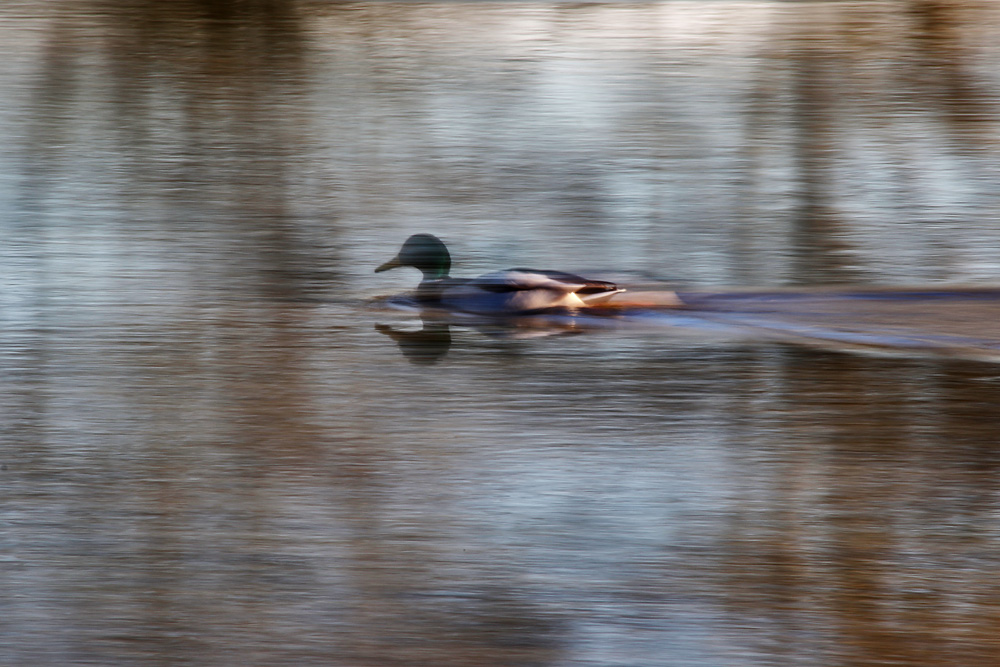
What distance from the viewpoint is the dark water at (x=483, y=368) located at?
2354mm

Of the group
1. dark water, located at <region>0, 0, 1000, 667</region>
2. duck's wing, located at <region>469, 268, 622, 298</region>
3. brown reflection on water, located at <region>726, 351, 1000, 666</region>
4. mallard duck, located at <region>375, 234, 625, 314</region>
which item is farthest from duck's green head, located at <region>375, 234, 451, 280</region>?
brown reflection on water, located at <region>726, 351, 1000, 666</region>

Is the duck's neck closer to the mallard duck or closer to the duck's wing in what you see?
the mallard duck

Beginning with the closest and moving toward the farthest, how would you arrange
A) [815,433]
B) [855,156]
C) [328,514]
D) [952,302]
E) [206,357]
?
1. [328,514]
2. [815,433]
3. [206,357]
4. [952,302]
5. [855,156]

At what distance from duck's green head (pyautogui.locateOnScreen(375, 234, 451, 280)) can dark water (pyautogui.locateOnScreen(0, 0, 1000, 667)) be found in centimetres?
22

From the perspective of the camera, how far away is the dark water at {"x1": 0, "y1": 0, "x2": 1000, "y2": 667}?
92.7 inches

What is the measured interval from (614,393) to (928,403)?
0.84 meters

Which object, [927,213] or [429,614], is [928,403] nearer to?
[429,614]

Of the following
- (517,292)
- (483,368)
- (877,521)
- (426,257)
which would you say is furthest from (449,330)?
(877,521)

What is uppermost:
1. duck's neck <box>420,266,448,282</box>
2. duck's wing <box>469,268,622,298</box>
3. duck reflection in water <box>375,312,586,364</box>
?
duck's wing <box>469,268,622,298</box>

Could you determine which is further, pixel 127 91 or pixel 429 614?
pixel 127 91

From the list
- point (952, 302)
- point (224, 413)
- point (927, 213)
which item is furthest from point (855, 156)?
point (224, 413)

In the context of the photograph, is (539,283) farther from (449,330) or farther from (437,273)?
(437,273)

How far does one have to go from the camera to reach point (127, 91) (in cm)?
845

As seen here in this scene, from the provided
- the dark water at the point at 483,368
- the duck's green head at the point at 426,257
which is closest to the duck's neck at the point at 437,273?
the duck's green head at the point at 426,257
